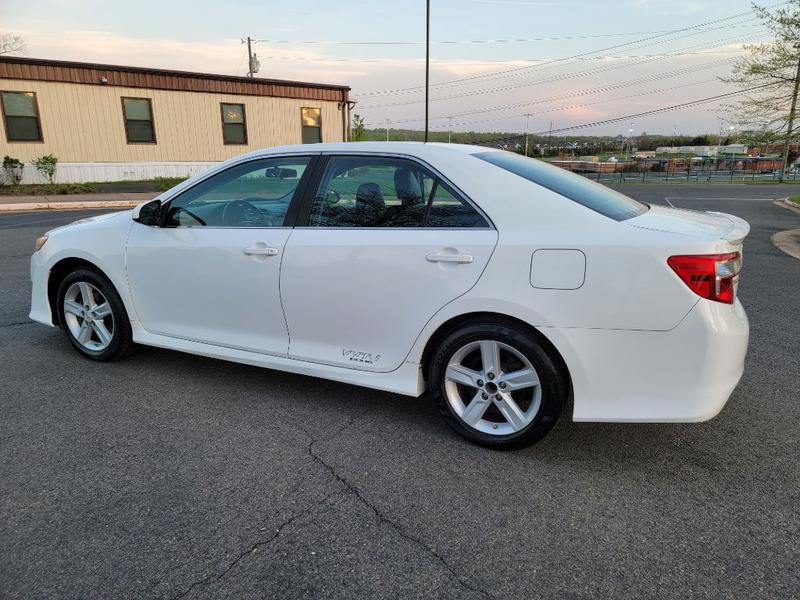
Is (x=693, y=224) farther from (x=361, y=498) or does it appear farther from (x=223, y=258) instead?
(x=223, y=258)

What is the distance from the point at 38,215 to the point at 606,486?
1548cm

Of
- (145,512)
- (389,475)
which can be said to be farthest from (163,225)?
(389,475)

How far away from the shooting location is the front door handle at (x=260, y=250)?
349cm

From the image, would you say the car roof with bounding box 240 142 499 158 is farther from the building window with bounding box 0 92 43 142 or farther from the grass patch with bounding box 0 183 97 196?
the building window with bounding box 0 92 43 142

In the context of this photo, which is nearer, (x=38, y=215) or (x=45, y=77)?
(x=38, y=215)

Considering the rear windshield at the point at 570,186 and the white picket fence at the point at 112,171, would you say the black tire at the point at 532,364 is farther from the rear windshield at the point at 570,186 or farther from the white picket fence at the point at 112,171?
the white picket fence at the point at 112,171

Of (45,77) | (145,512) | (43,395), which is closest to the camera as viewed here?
(145,512)

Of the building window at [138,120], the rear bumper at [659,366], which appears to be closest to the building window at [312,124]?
the building window at [138,120]

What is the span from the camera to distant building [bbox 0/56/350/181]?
764 inches

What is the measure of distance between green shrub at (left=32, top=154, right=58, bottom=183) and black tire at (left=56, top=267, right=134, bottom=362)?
18458mm

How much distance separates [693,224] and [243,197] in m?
2.79

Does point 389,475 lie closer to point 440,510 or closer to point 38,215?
point 440,510

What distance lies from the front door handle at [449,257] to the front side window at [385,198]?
0.61 ft

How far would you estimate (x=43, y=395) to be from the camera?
382 cm
